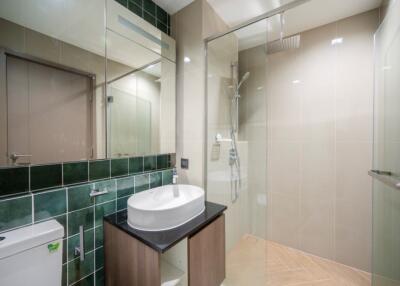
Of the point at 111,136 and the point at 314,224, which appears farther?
the point at 314,224

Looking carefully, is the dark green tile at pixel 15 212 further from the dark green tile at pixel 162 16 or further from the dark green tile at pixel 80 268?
the dark green tile at pixel 162 16

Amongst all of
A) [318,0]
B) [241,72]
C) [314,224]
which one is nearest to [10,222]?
[241,72]

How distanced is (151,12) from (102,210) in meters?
1.75

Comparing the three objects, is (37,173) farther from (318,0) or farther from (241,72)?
(318,0)

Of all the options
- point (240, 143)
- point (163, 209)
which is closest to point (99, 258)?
point (163, 209)

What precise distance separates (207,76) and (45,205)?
1.55 meters

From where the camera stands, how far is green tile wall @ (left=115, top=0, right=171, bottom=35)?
58.9 inches

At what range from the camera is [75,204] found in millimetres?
1080

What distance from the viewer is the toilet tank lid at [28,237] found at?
750 mm

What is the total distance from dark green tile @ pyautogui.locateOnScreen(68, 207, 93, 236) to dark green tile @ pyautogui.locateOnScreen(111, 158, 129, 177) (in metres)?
0.28

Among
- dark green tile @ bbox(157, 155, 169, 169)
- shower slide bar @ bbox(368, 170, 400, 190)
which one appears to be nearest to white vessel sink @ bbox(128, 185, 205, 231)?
dark green tile @ bbox(157, 155, 169, 169)

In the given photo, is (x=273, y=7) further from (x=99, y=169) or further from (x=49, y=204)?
(x=49, y=204)

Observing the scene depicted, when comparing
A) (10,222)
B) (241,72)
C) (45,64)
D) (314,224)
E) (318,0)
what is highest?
(318,0)

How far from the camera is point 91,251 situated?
1.17 meters
